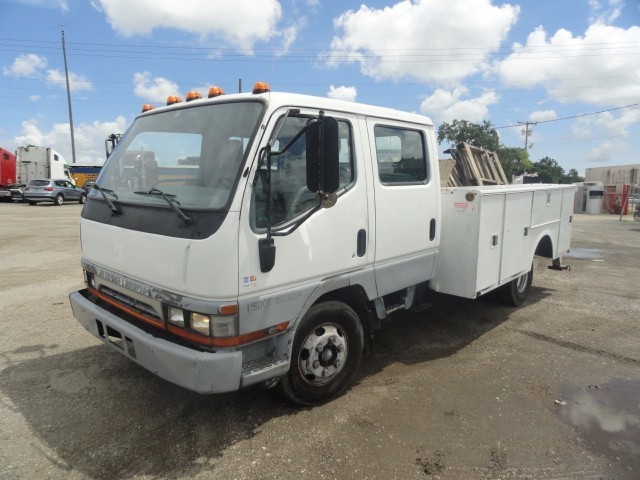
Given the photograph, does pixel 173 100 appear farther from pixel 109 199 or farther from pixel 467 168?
pixel 467 168

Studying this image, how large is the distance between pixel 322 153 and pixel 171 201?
97cm

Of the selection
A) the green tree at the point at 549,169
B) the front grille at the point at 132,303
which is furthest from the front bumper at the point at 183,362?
the green tree at the point at 549,169

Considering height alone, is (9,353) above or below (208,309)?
below

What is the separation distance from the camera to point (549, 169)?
64.9 meters

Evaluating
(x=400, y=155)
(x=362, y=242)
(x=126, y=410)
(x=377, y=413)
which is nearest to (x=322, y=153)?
(x=362, y=242)

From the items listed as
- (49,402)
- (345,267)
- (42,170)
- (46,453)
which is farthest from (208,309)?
(42,170)

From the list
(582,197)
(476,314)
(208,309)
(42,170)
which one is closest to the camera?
(208,309)

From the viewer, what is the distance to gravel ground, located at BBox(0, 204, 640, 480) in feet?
8.89

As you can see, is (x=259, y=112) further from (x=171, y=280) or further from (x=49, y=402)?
(x=49, y=402)

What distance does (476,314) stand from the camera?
5637 mm

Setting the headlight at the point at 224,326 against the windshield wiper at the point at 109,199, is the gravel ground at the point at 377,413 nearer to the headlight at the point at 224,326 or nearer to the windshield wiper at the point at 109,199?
the headlight at the point at 224,326

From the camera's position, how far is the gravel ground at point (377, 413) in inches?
107

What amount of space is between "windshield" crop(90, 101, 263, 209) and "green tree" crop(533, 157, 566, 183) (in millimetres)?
64503

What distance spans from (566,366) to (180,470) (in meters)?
3.57
